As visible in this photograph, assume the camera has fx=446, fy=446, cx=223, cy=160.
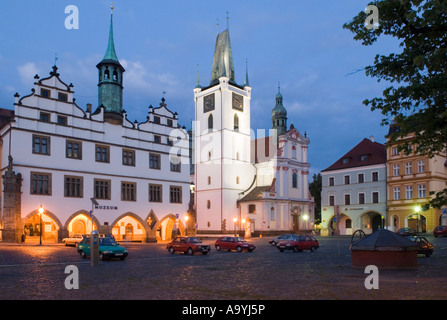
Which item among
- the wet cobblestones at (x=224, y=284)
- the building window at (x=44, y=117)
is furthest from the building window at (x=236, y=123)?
the wet cobblestones at (x=224, y=284)

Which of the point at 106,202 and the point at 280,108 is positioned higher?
the point at 280,108

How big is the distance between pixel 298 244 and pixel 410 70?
2155cm

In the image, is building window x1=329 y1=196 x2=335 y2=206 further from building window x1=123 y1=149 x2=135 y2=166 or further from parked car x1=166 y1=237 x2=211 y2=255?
parked car x1=166 y1=237 x2=211 y2=255

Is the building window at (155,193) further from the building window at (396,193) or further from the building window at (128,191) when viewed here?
the building window at (396,193)

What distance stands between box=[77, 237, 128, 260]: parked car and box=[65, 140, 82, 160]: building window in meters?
19.0

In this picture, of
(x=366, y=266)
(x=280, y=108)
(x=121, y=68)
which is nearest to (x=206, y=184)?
(x=280, y=108)

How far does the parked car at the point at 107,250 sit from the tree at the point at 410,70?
1654cm

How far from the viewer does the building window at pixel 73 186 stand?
144 ft

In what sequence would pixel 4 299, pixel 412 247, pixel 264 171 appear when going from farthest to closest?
pixel 264 171 < pixel 412 247 < pixel 4 299

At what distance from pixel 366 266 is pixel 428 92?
762cm

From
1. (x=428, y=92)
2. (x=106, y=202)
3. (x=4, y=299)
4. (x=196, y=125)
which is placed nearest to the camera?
(x=4, y=299)

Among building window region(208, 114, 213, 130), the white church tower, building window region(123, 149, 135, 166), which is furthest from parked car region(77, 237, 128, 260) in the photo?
building window region(208, 114, 213, 130)

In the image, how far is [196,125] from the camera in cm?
7944
